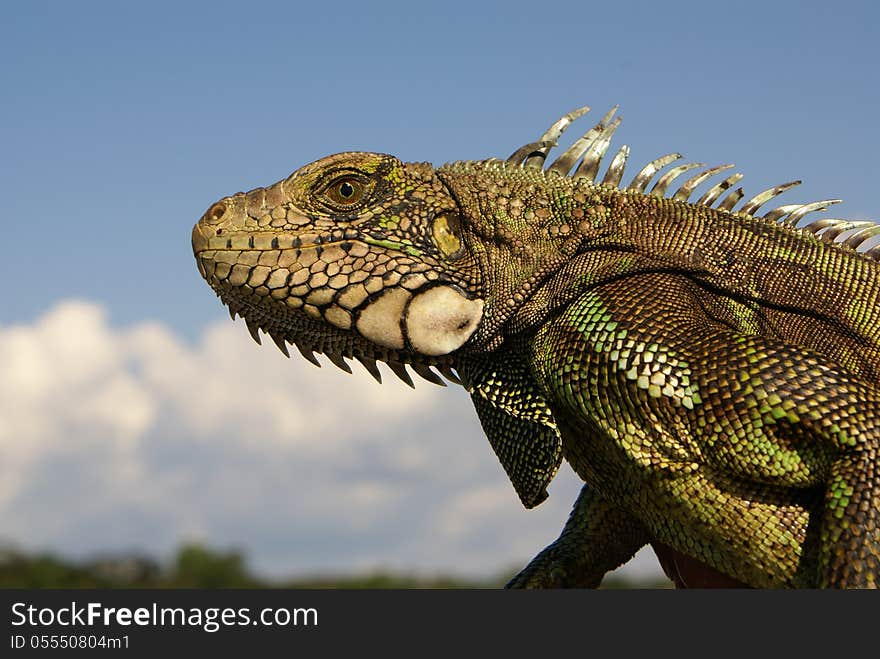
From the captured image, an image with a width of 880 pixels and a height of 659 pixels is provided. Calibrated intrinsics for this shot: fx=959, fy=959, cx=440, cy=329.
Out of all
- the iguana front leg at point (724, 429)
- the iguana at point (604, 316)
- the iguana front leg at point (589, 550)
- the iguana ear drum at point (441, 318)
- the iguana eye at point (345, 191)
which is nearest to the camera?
the iguana front leg at point (724, 429)

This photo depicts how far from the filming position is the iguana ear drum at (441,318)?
6.37 m

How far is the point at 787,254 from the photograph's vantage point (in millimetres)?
6758

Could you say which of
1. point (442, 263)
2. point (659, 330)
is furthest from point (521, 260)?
point (659, 330)

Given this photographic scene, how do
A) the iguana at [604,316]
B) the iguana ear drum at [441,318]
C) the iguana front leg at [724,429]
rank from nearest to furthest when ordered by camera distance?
the iguana front leg at [724,429], the iguana at [604,316], the iguana ear drum at [441,318]

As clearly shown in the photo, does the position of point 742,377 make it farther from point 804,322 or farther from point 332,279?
point 332,279

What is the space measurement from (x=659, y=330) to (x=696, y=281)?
719mm

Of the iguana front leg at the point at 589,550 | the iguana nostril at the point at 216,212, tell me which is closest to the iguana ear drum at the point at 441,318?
the iguana nostril at the point at 216,212

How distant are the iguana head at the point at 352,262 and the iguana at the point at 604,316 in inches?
0.6

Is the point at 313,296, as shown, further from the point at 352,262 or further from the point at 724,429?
the point at 724,429

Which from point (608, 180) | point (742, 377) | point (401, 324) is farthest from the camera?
point (608, 180)

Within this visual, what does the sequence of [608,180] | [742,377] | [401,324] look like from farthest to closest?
[608,180]
[401,324]
[742,377]

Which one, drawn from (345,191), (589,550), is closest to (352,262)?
(345,191)

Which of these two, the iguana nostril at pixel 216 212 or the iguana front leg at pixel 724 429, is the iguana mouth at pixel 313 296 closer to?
the iguana nostril at pixel 216 212

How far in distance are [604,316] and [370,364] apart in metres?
1.69
